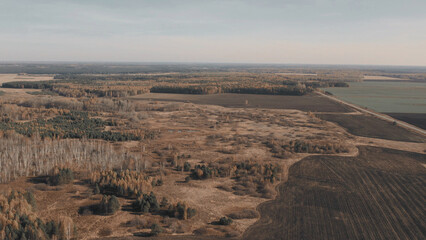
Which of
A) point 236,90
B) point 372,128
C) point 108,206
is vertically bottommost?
point 108,206

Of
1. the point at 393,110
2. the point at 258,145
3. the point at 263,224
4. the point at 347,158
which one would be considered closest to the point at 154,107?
the point at 258,145

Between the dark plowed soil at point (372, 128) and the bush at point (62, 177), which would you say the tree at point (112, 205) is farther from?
the dark plowed soil at point (372, 128)

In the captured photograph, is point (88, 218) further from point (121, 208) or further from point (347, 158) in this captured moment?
point (347, 158)

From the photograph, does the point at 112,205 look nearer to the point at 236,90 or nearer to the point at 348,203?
the point at 348,203

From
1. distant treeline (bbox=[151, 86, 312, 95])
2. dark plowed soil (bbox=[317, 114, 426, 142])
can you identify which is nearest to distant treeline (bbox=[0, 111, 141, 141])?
dark plowed soil (bbox=[317, 114, 426, 142])

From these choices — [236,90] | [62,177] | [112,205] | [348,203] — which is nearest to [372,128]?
[348,203]

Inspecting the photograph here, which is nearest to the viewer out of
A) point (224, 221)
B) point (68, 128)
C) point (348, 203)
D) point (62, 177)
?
point (224, 221)

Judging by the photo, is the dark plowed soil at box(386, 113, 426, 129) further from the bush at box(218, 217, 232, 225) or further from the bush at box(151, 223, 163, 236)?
the bush at box(151, 223, 163, 236)
